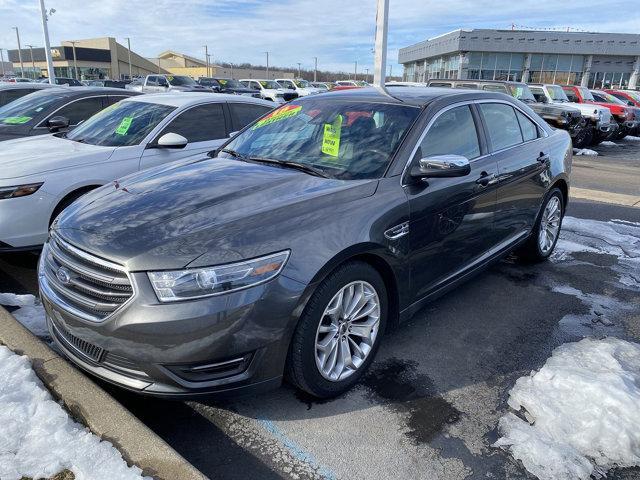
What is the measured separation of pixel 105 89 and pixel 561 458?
7.25 m

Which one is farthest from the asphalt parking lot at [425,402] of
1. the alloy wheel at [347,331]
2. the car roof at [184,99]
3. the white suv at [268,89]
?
the white suv at [268,89]

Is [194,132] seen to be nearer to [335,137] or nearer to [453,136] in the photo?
[335,137]

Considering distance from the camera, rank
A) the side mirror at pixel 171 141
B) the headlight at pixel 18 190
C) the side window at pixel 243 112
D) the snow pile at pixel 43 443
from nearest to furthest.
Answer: the snow pile at pixel 43 443, the headlight at pixel 18 190, the side mirror at pixel 171 141, the side window at pixel 243 112

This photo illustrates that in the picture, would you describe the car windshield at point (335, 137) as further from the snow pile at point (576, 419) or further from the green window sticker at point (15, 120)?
the green window sticker at point (15, 120)

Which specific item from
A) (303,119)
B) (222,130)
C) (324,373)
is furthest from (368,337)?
(222,130)

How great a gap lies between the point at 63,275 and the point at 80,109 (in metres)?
5.19

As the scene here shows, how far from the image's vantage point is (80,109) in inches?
277

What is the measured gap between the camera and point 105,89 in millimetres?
7340

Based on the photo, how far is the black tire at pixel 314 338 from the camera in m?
2.58

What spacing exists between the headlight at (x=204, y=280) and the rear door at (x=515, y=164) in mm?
2456

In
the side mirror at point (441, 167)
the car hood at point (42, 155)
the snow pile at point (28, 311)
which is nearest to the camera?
the side mirror at point (441, 167)

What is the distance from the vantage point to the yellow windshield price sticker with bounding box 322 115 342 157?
3465mm

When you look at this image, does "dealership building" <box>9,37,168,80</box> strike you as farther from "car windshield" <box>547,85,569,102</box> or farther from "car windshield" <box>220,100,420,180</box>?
"car windshield" <box>220,100,420,180</box>

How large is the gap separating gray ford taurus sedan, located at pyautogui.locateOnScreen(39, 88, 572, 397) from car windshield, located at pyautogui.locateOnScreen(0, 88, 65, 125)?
4.21m
